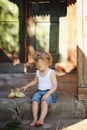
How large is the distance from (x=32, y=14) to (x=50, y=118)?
4.49 metres

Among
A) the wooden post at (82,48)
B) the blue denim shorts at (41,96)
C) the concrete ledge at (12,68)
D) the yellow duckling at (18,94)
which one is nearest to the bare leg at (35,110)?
the blue denim shorts at (41,96)

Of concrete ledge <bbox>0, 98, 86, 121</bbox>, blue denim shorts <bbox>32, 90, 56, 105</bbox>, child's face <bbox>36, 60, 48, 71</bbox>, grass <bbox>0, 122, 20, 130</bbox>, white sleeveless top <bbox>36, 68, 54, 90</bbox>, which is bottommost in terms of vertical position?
grass <bbox>0, 122, 20, 130</bbox>

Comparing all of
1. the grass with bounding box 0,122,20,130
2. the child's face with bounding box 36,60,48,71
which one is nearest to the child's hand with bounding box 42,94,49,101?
the child's face with bounding box 36,60,48,71

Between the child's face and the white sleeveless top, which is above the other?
the child's face

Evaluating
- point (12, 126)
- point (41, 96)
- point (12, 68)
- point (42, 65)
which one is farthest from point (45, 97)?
point (12, 68)

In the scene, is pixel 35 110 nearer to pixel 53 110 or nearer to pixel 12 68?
pixel 53 110

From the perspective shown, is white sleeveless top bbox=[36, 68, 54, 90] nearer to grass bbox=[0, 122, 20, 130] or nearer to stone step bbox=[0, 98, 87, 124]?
stone step bbox=[0, 98, 87, 124]


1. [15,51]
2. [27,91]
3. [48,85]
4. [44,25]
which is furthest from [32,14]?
[48,85]

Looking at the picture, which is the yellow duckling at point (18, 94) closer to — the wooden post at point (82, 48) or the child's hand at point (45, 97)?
the child's hand at point (45, 97)

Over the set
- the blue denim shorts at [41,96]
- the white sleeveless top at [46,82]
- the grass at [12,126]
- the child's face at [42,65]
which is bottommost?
the grass at [12,126]

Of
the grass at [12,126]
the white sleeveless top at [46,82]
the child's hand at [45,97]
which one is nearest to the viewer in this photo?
the grass at [12,126]

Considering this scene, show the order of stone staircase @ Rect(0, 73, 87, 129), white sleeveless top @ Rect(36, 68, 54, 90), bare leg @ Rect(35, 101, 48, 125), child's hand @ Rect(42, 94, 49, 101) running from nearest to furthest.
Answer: bare leg @ Rect(35, 101, 48, 125) → child's hand @ Rect(42, 94, 49, 101) → stone staircase @ Rect(0, 73, 87, 129) → white sleeveless top @ Rect(36, 68, 54, 90)

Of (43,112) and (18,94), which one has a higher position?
(18,94)

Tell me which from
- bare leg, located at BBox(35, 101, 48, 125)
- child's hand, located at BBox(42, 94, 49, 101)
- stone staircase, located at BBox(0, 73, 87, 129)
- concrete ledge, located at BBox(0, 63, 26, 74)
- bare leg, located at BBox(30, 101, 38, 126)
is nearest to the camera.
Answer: bare leg, located at BBox(35, 101, 48, 125)
